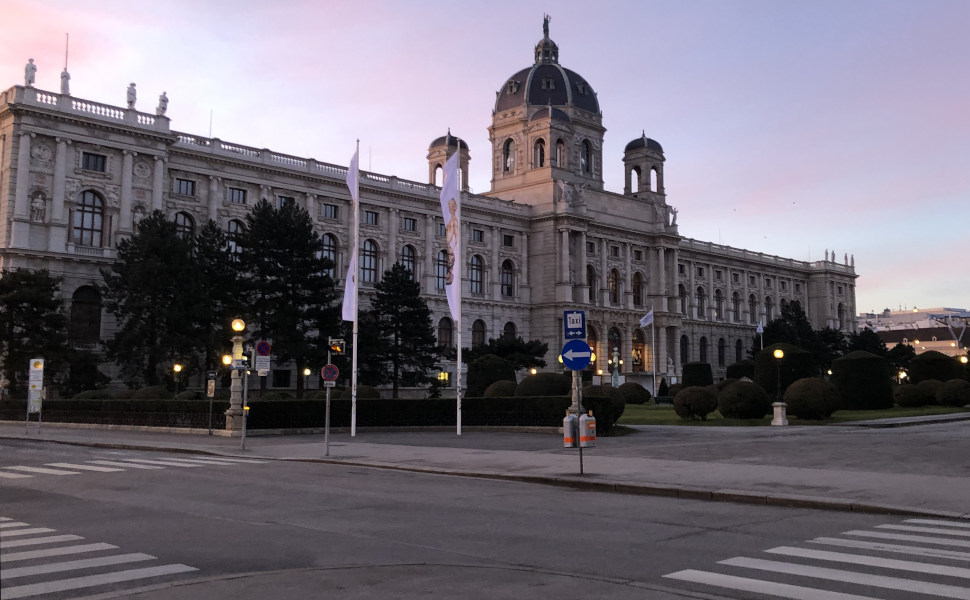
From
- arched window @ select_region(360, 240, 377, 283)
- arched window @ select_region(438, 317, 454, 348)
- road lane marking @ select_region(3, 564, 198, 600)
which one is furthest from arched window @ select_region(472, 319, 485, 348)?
road lane marking @ select_region(3, 564, 198, 600)

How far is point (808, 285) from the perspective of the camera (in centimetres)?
14688

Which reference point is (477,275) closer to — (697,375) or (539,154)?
(539,154)

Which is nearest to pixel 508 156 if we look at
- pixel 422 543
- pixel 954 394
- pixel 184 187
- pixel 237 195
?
pixel 237 195

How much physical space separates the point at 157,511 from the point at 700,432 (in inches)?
1020

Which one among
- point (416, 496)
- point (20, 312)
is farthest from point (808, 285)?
point (416, 496)

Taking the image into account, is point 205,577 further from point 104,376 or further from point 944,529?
point 104,376

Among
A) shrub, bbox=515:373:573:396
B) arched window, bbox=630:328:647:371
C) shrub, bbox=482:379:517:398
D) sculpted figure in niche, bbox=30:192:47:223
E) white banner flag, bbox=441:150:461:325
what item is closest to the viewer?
white banner flag, bbox=441:150:461:325

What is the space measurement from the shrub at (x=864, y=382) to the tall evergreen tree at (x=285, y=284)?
3536cm

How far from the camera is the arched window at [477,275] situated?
92144 mm

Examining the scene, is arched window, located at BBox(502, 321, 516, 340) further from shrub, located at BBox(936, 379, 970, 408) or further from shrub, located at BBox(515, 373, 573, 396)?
shrub, located at BBox(936, 379, 970, 408)

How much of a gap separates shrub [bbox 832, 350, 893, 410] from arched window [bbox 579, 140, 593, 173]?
65208 mm

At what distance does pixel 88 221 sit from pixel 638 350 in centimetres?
6753

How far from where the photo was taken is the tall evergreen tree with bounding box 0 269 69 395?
52344 mm

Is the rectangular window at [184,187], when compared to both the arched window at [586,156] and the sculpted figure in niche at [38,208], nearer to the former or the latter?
the sculpted figure in niche at [38,208]
